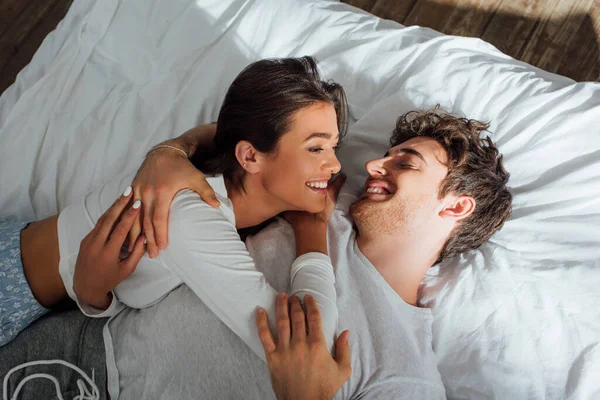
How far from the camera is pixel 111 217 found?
138cm

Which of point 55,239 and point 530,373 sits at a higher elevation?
point 530,373

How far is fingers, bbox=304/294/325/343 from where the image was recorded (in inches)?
49.3

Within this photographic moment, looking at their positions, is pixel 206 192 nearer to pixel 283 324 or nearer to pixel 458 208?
pixel 283 324

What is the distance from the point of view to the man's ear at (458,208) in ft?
5.27

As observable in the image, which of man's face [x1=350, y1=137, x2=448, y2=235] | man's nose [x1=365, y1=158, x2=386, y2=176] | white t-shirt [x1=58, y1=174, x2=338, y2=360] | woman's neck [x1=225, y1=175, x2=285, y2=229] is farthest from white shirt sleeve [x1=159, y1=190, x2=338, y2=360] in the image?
man's nose [x1=365, y1=158, x2=386, y2=176]

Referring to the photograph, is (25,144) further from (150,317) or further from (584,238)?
(584,238)

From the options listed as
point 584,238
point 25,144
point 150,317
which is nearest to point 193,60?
point 25,144

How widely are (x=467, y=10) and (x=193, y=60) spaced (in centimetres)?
138

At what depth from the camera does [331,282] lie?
1.44m

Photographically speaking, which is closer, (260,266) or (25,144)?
(260,266)

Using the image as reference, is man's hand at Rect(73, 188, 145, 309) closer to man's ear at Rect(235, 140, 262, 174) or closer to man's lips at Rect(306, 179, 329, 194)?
man's ear at Rect(235, 140, 262, 174)

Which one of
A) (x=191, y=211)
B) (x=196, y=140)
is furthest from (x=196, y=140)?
(x=191, y=211)

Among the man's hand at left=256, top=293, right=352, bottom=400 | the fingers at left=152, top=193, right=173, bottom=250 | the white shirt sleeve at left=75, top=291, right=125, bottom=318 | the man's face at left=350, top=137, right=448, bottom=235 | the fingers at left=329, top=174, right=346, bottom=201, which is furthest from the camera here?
the fingers at left=329, top=174, right=346, bottom=201

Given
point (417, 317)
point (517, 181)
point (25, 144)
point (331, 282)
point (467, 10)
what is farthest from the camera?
point (467, 10)
